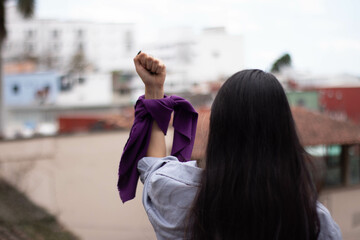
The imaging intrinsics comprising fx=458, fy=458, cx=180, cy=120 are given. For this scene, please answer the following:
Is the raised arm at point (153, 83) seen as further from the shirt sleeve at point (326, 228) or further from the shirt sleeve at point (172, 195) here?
the shirt sleeve at point (326, 228)

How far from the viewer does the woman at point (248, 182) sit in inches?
47.4

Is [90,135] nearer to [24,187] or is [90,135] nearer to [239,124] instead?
[24,187]

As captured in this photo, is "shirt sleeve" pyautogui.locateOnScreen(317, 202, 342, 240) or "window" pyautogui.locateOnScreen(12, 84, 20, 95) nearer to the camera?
"shirt sleeve" pyautogui.locateOnScreen(317, 202, 342, 240)

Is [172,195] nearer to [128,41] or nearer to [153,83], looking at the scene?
[153,83]

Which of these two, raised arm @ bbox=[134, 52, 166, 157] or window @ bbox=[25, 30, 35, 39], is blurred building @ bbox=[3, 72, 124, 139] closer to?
window @ bbox=[25, 30, 35, 39]

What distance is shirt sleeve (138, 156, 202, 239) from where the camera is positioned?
4.21ft

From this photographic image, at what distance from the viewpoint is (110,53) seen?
164 ft

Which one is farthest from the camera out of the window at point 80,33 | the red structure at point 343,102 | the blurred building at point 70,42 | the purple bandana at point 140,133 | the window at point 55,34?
the window at point 80,33

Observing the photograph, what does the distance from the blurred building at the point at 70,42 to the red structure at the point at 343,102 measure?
25.4 m

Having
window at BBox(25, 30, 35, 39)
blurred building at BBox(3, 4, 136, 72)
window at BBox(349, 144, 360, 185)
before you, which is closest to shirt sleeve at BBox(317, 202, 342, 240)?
window at BBox(349, 144, 360, 185)

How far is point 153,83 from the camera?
4.72ft

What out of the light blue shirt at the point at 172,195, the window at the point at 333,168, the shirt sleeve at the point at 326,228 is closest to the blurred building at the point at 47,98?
the window at the point at 333,168

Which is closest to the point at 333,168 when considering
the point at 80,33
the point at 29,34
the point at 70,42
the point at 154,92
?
the point at 154,92

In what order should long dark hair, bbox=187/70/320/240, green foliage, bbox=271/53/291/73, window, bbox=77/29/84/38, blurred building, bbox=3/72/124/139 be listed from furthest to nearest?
window, bbox=77/29/84/38
blurred building, bbox=3/72/124/139
green foliage, bbox=271/53/291/73
long dark hair, bbox=187/70/320/240
